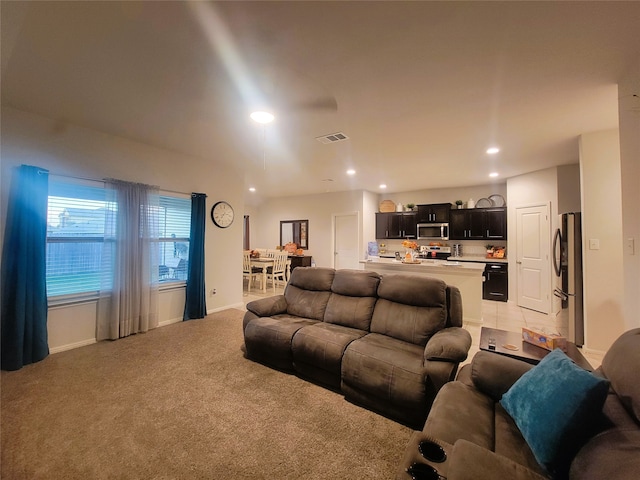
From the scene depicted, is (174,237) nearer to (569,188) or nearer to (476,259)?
(476,259)

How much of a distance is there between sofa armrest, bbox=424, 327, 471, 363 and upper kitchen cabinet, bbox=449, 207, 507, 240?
4963mm

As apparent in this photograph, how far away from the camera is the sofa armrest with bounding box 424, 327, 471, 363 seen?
1898 mm

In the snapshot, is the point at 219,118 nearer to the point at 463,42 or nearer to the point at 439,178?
the point at 463,42

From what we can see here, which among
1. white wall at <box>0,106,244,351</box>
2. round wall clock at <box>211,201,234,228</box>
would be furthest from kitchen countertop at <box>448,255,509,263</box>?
round wall clock at <box>211,201,234,228</box>

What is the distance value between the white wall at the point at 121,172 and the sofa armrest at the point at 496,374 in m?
4.05

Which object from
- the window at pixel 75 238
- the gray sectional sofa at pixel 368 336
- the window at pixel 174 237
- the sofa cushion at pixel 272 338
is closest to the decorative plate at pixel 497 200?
the gray sectional sofa at pixel 368 336

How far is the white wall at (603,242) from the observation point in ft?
9.93

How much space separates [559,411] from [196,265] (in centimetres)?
427

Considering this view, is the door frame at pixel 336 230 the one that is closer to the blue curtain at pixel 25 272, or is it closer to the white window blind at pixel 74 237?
the white window blind at pixel 74 237

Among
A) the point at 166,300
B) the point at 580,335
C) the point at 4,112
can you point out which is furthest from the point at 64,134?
the point at 580,335

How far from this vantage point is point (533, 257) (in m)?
5.12

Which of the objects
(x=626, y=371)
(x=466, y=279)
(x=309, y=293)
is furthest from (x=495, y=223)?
(x=626, y=371)

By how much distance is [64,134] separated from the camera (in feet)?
10.2

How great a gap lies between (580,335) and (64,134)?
6.52 metres
